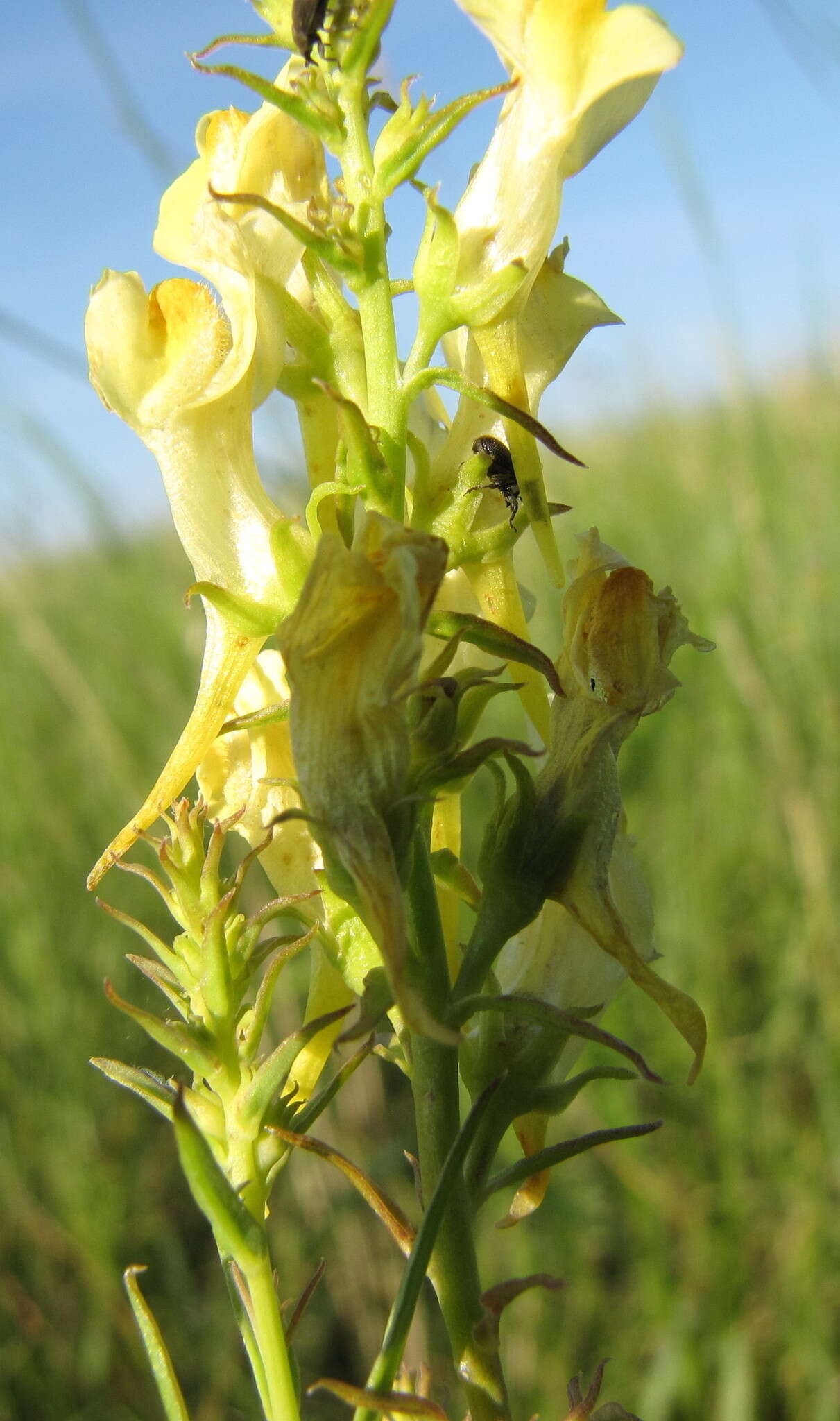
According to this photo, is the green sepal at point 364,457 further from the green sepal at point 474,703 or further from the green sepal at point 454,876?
the green sepal at point 454,876

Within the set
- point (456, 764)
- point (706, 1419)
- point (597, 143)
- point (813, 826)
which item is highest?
point (597, 143)

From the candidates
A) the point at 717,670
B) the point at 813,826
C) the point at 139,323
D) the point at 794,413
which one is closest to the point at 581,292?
the point at 139,323

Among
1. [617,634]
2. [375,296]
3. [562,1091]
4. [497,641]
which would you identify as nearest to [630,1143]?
[562,1091]

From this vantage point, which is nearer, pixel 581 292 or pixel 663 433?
pixel 581 292

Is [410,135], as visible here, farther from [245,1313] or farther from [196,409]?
[245,1313]

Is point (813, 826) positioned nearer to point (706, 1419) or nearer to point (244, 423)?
point (706, 1419)

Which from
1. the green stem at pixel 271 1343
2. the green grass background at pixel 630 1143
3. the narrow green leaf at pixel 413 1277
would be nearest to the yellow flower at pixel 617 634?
the narrow green leaf at pixel 413 1277

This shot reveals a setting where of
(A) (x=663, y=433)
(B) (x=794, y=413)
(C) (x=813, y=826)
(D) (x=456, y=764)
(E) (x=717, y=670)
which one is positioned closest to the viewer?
(D) (x=456, y=764)
